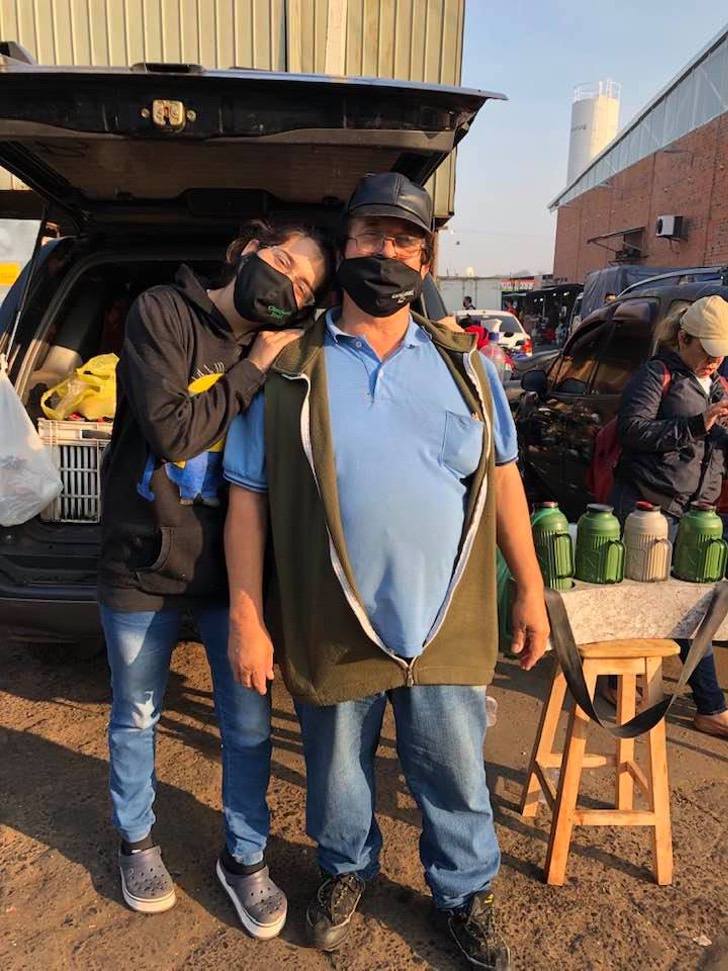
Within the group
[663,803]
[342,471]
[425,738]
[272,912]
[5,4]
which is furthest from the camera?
[5,4]

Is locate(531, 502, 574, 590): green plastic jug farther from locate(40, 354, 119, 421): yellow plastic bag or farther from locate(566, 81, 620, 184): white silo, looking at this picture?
locate(566, 81, 620, 184): white silo

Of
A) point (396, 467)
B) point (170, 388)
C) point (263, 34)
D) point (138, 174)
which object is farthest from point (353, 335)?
point (263, 34)

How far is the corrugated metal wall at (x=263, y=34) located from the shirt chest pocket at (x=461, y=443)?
5009 mm

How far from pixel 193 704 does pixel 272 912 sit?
1.38 meters

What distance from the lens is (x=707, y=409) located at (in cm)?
305

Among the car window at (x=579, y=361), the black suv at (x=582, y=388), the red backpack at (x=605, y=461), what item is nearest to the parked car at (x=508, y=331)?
the car window at (x=579, y=361)

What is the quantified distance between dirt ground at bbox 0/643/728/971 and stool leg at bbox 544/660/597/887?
2.7 inches

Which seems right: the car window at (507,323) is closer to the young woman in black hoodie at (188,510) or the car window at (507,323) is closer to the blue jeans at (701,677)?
the blue jeans at (701,677)

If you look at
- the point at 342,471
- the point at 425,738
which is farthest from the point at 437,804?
the point at 342,471

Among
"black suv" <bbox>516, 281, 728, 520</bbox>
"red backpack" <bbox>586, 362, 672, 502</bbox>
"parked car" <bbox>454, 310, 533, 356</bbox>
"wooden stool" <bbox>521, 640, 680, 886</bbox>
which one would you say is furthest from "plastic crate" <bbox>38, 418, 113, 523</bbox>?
"parked car" <bbox>454, 310, 533, 356</bbox>

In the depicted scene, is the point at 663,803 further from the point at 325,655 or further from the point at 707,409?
the point at 707,409

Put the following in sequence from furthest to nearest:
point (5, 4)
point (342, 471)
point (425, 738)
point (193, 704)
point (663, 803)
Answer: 1. point (5, 4)
2. point (193, 704)
3. point (663, 803)
4. point (425, 738)
5. point (342, 471)

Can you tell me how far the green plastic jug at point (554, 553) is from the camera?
243 centimetres

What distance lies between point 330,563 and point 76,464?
6.13 feet
